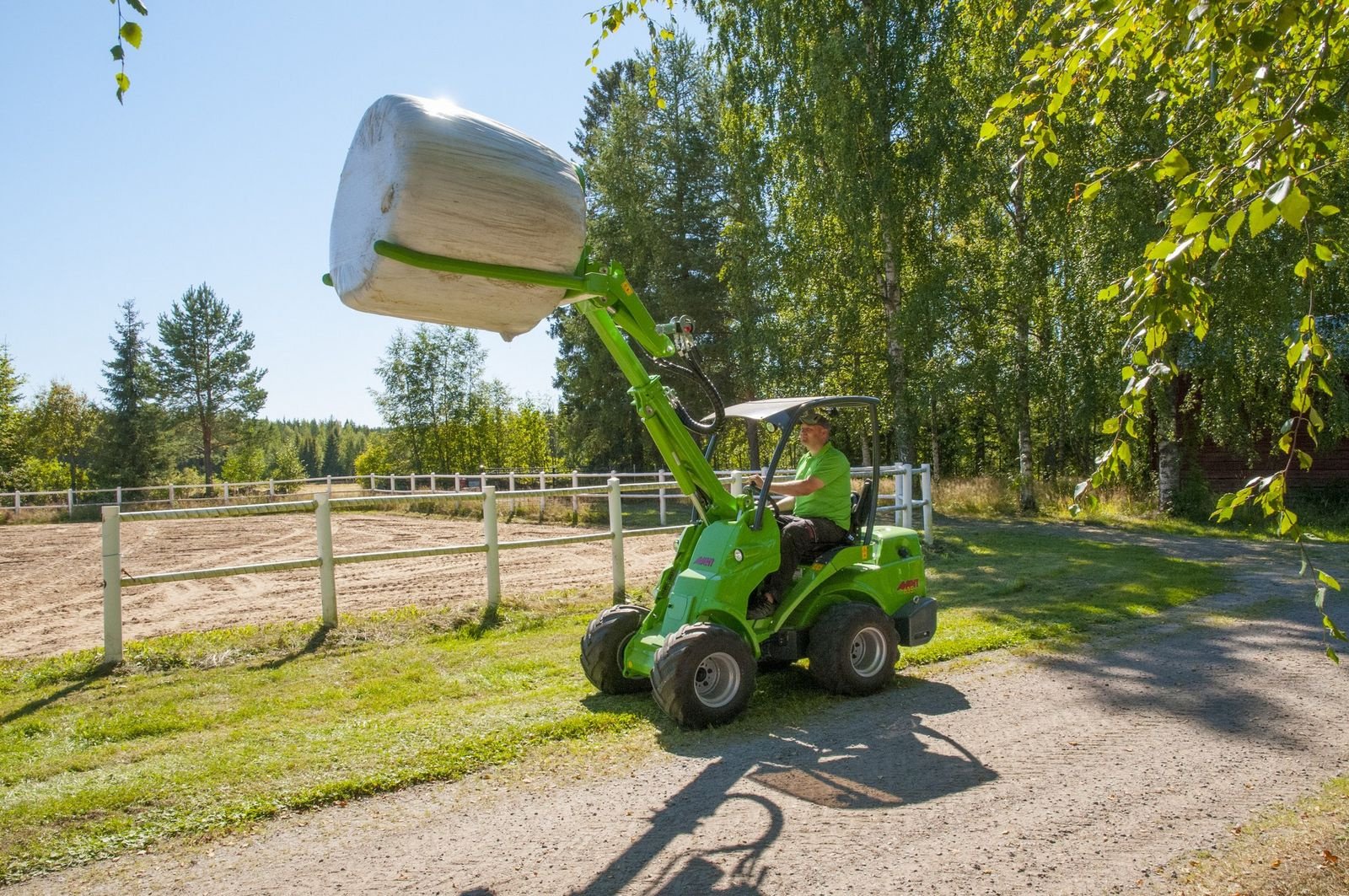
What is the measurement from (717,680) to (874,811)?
1.53m

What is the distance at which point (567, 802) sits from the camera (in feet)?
14.4

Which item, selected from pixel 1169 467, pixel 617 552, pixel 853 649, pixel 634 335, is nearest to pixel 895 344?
pixel 1169 467

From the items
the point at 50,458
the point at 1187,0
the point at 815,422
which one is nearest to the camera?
the point at 1187,0

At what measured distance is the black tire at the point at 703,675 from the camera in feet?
17.0

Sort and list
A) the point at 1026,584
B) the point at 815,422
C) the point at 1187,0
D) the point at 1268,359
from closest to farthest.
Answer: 1. the point at 1187,0
2. the point at 815,422
3. the point at 1026,584
4. the point at 1268,359

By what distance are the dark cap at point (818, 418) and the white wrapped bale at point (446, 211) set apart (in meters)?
2.44

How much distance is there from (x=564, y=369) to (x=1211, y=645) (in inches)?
1051

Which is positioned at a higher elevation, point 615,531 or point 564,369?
point 564,369

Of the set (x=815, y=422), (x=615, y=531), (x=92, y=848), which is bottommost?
(x=92, y=848)

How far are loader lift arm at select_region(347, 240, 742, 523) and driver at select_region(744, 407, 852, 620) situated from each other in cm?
43

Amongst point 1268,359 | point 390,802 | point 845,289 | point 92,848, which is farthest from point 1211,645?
point 845,289

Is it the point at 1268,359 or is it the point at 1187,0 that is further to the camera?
the point at 1268,359

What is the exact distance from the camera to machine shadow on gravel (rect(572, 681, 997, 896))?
12.0 feet

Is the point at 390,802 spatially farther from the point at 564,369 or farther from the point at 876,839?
the point at 564,369
